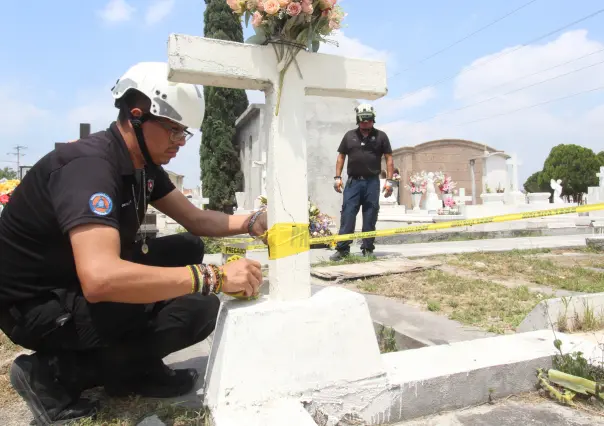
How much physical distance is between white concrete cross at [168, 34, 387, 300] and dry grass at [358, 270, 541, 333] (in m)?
1.63

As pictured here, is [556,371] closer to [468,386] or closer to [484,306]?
[468,386]

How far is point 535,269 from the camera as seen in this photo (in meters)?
5.20

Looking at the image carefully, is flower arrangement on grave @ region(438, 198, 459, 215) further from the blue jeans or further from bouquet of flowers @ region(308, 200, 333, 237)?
the blue jeans

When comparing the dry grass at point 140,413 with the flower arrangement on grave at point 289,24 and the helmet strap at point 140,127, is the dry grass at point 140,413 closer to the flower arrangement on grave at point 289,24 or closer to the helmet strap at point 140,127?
the helmet strap at point 140,127

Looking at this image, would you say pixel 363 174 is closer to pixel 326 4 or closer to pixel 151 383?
pixel 326 4

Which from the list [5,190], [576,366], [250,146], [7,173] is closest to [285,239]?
[576,366]

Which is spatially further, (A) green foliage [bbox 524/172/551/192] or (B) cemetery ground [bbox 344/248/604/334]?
(A) green foliage [bbox 524/172/551/192]

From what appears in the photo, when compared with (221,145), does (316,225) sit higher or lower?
lower

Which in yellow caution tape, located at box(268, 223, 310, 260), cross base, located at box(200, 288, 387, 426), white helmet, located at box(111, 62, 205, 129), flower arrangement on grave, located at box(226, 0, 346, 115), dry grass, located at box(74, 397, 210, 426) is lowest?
Result: dry grass, located at box(74, 397, 210, 426)

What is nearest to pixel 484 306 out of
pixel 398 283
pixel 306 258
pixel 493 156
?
pixel 398 283

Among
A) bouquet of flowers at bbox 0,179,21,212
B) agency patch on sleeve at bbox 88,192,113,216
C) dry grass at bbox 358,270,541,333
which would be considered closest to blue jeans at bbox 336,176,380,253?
dry grass at bbox 358,270,541,333

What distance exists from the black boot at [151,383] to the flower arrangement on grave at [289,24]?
1.29 meters

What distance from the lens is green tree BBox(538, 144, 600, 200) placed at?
38.5m

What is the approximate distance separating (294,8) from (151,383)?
172 cm
